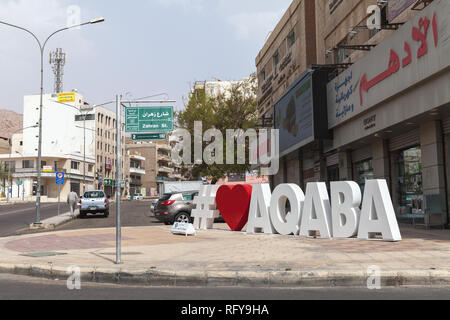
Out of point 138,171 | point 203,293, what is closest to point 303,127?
point 203,293

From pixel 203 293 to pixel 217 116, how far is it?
33654mm

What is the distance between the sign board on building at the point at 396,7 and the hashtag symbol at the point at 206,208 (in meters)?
9.05

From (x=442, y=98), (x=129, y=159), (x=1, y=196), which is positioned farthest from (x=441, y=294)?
(x=129, y=159)

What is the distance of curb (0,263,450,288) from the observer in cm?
702

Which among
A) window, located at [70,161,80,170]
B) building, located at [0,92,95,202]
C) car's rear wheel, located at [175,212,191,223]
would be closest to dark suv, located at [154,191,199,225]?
car's rear wheel, located at [175,212,191,223]

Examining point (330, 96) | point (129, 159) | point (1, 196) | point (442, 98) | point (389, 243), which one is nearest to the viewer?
point (389, 243)

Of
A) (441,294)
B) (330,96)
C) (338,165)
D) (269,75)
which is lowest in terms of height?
(441,294)

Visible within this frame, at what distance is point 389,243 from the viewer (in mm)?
11320

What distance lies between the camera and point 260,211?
1563cm

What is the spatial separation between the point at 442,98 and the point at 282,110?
54.2ft

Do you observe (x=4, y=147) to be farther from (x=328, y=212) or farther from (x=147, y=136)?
(x=147, y=136)

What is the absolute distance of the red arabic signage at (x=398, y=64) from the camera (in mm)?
13445

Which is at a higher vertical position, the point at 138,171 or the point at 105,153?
the point at 105,153
